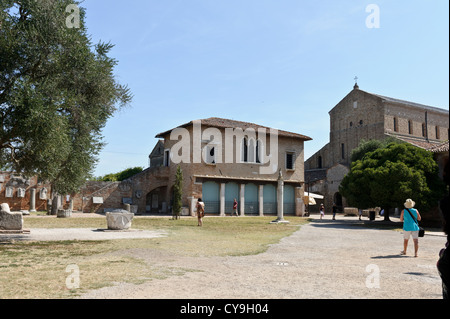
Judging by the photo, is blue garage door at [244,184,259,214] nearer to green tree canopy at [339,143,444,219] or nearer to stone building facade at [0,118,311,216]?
stone building facade at [0,118,311,216]

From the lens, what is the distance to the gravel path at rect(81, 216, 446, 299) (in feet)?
17.2

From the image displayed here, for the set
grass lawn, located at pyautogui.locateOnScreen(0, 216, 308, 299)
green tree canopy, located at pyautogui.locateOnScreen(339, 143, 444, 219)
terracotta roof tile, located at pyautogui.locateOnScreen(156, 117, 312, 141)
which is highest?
terracotta roof tile, located at pyautogui.locateOnScreen(156, 117, 312, 141)

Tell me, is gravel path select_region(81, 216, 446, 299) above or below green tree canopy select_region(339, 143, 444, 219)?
below

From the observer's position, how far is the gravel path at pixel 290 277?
523 cm

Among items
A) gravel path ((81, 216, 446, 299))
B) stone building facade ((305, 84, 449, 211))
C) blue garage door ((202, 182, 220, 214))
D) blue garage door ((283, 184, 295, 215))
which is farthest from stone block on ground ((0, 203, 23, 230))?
stone building facade ((305, 84, 449, 211))

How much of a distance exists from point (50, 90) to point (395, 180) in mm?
19432

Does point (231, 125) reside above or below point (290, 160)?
above

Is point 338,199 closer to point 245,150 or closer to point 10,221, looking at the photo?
point 245,150

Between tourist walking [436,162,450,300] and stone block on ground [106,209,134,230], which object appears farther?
stone block on ground [106,209,134,230]

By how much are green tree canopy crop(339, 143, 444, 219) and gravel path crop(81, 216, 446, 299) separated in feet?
41.5

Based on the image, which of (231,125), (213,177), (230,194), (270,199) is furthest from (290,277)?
(270,199)

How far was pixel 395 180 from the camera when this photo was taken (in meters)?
21.9

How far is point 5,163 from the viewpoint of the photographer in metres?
12.9
